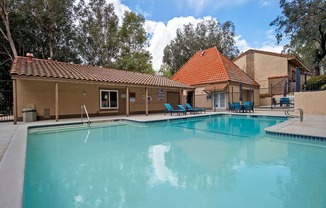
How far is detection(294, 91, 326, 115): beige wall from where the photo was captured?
1326 cm

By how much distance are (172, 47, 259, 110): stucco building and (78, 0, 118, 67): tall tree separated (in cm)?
1015

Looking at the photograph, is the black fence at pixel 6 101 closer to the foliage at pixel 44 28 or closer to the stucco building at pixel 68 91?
the stucco building at pixel 68 91

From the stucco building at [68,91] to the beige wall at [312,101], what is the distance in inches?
367

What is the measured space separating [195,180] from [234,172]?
1003 millimetres

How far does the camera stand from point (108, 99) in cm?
1568

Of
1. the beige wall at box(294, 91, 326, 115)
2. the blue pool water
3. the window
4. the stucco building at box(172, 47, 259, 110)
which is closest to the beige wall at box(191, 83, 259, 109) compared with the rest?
the stucco building at box(172, 47, 259, 110)

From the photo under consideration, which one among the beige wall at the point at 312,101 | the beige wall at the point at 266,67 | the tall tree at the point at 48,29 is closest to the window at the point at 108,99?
the tall tree at the point at 48,29

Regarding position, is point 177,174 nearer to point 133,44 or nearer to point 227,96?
point 227,96

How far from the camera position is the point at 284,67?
22.8m

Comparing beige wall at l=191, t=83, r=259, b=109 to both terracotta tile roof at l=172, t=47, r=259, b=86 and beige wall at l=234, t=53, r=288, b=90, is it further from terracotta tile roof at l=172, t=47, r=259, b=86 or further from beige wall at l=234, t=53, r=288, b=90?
beige wall at l=234, t=53, r=288, b=90

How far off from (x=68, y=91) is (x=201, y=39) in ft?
85.0

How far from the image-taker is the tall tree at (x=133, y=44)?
26.8 metres

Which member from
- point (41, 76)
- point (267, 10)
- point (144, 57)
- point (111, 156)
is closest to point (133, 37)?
point (144, 57)

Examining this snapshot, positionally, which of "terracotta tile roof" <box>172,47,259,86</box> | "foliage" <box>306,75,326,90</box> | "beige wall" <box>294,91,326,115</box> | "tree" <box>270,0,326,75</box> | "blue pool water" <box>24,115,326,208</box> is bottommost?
"blue pool water" <box>24,115,326,208</box>
